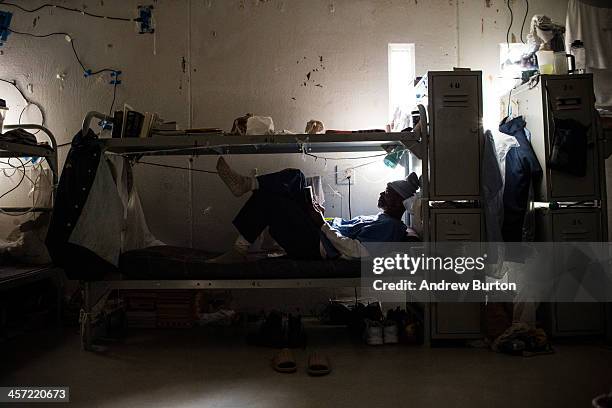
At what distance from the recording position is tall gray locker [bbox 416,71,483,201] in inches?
129

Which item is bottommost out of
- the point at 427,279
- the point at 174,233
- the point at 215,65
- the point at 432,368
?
the point at 432,368

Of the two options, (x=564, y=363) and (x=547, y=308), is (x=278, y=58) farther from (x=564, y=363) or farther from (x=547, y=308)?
(x=564, y=363)

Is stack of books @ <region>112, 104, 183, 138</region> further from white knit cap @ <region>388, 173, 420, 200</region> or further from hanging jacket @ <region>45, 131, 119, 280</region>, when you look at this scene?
white knit cap @ <region>388, 173, 420, 200</region>

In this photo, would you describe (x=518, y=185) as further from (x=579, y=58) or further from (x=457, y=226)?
(x=579, y=58)

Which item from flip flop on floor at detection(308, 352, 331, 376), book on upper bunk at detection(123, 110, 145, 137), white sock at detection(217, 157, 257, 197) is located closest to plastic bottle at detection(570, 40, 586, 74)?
white sock at detection(217, 157, 257, 197)

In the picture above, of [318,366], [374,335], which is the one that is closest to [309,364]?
[318,366]

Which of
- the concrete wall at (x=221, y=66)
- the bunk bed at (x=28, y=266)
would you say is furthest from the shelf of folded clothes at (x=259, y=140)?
the concrete wall at (x=221, y=66)

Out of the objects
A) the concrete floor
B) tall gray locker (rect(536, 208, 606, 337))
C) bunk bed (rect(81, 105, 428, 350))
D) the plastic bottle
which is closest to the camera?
the concrete floor

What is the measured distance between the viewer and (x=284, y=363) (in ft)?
9.27

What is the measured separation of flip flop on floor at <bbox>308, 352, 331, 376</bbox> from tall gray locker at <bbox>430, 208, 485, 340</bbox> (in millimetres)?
849

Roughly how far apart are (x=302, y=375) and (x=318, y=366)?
109 mm

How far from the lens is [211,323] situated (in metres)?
3.90

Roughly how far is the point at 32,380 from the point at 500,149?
139 inches

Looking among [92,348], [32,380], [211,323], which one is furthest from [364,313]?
[32,380]
